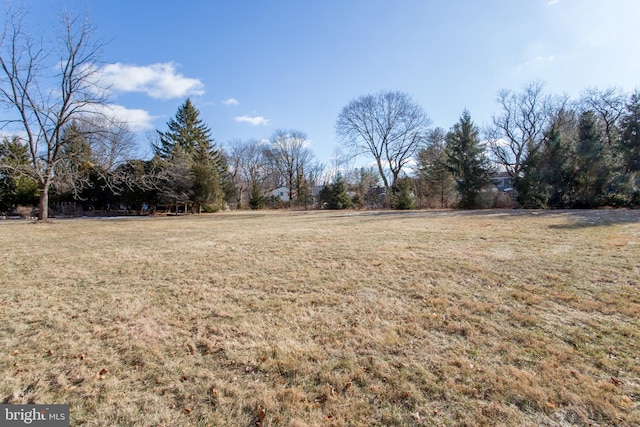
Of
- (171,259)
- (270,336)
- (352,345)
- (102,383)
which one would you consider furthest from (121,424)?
(171,259)

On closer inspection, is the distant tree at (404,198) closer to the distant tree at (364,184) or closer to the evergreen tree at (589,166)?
the distant tree at (364,184)

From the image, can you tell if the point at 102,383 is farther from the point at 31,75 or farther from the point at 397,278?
the point at 31,75

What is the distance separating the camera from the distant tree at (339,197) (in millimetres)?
29797

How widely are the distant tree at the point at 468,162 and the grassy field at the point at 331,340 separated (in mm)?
16881

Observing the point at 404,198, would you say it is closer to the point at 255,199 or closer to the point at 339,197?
the point at 339,197

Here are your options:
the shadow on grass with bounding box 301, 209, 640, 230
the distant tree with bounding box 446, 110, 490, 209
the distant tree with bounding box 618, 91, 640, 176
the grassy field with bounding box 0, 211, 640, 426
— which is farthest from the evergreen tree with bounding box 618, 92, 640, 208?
the grassy field with bounding box 0, 211, 640, 426

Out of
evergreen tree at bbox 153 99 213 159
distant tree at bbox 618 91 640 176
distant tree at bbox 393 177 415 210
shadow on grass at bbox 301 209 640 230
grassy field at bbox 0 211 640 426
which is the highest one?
evergreen tree at bbox 153 99 213 159

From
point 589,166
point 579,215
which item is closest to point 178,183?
point 579,215

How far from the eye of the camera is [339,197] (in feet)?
97.7

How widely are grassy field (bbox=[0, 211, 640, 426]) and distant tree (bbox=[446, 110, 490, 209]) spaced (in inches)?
665

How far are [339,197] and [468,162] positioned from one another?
12867 millimetres

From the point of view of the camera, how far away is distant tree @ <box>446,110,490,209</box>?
21.1 m

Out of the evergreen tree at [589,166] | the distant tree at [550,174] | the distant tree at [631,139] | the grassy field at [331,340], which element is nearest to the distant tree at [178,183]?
the grassy field at [331,340]

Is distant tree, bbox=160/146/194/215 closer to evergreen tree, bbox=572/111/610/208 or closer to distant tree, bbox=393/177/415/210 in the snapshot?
distant tree, bbox=393/177/415/210
